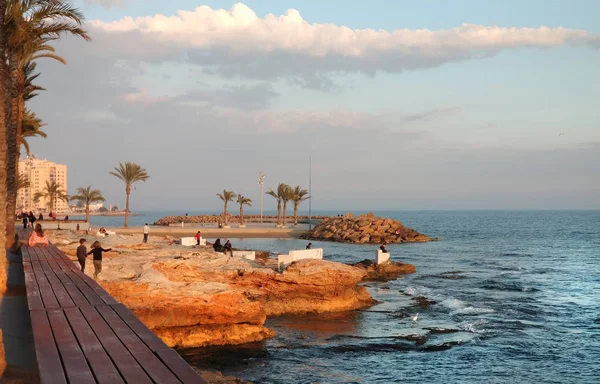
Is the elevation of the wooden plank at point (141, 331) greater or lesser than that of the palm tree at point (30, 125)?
lesser

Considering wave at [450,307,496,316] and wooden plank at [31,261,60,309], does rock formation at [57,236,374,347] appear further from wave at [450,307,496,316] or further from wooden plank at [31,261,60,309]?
wave at [450,307,496,316]

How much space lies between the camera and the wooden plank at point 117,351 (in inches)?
215

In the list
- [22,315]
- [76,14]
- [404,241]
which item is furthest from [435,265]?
[22,315]

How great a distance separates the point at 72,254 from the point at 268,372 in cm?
1256

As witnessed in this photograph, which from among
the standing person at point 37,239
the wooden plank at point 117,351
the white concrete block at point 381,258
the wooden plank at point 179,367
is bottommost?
the white concrete block at point 381,258

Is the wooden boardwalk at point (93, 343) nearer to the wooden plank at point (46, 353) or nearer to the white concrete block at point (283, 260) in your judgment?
the wooden plank at point (46, 353)

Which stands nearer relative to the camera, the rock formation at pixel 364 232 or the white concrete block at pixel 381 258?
the white concrete block at pixel 381 258

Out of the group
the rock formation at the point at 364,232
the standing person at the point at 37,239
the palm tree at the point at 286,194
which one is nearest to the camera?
the standing person at the point at 37,239

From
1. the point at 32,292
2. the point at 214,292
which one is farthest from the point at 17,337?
the point at 214,292

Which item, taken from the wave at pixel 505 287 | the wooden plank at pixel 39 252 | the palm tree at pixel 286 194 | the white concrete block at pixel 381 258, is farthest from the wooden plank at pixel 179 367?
the palm tree at pixel 286 194

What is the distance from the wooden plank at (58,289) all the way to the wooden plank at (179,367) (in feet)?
14.0

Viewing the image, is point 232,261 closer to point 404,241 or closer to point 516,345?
point 516,345

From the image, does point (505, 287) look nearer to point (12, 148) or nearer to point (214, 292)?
point (214, 292)

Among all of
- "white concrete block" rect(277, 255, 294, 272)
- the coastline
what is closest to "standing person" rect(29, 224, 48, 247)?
"white concrete block" rect(277, 255, 294, 272)
